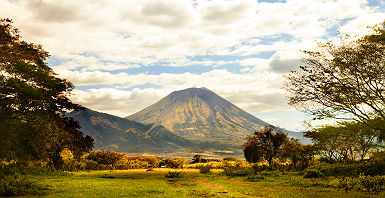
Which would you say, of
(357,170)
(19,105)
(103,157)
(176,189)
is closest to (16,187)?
(19,105)

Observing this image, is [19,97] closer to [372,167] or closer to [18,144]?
[18,144]

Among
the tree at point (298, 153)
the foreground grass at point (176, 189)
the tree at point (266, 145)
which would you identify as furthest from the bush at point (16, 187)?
the tree at point (266, 145)

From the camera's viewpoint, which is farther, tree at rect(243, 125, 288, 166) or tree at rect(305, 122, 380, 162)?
tree at rect(243, 125, 288, 166)

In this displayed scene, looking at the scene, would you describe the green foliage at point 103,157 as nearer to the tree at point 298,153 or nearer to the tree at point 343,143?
the tree at point 298,153

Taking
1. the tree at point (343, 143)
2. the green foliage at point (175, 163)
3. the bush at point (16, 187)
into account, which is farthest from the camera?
the green foliage at point (175, 163)

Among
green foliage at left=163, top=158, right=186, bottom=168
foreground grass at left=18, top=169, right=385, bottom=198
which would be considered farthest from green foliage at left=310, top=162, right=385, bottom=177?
green foliage at left=163, top=158, right=186, bottom=168

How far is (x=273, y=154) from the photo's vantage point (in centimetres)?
3625

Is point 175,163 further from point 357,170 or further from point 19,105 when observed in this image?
point 19,105

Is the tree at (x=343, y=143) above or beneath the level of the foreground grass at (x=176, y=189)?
above

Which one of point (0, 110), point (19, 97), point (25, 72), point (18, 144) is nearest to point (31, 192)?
point (18, 144)

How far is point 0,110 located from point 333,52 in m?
22.7

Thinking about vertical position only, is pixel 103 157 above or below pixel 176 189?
below

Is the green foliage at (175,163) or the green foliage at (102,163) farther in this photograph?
the green foliage at (175,163)

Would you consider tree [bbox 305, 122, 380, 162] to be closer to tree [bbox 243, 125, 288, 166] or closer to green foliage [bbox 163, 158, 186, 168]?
tree [bbox 243, 125, 288, 166]
